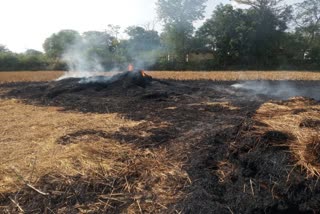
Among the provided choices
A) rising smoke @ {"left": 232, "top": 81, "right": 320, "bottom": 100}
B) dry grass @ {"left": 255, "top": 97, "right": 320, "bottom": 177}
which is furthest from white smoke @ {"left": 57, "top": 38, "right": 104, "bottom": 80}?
dry grass @ {"left": 255, "top": 97, "right": 320, "bottom": 177}

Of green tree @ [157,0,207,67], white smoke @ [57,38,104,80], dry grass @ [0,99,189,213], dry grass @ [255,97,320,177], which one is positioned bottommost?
dry grass @ [0,99,189,213]

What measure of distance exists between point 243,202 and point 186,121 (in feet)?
13.2

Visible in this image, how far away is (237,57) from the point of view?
3697cm

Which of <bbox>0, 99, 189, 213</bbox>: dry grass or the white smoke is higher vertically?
the white smoke

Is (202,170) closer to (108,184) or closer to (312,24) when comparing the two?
(108,184)

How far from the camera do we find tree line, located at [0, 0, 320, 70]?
35156mm

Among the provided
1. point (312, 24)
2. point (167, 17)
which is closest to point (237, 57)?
point (167, 17)

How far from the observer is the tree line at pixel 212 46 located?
35.2 meters

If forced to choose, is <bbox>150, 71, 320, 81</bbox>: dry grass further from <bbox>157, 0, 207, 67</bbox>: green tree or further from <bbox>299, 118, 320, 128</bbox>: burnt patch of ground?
<bbox>299, 118, 320, 128</bbox>: burnt patch of ground

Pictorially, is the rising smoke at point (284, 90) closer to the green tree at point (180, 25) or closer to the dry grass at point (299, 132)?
the dry grass at point (299, 132)

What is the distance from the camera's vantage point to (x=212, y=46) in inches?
1515

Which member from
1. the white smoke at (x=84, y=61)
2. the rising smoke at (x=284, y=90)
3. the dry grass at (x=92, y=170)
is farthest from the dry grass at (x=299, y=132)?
the white smoke at (x=84, y=61)

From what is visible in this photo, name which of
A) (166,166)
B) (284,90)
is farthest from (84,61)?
(166,166)

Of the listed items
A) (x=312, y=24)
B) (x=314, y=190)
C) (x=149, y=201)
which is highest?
(x=312, y=24)
